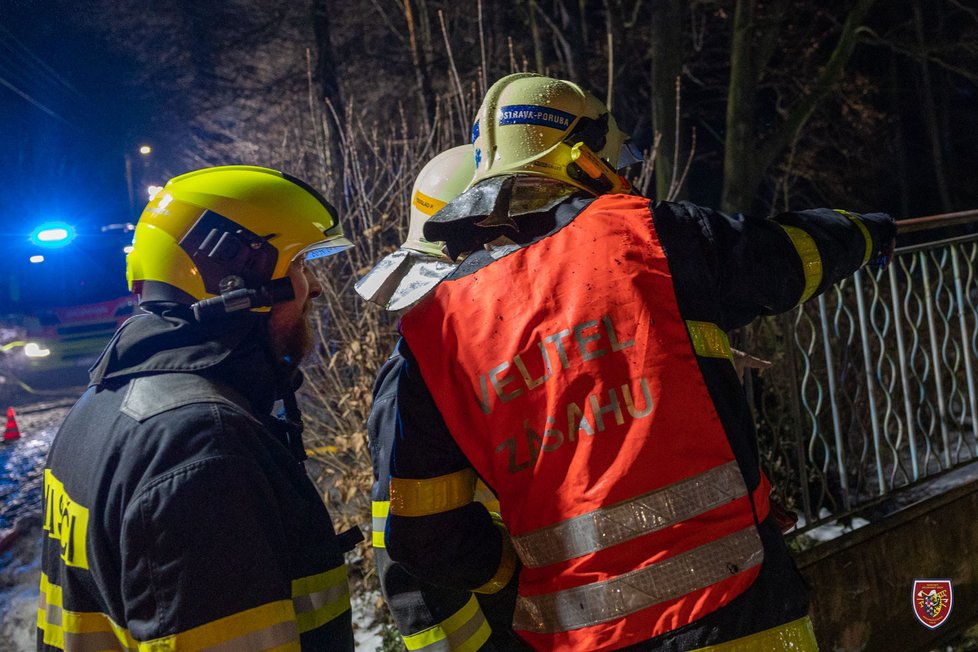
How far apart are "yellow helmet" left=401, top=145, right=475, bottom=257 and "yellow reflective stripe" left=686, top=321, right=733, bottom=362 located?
166cm

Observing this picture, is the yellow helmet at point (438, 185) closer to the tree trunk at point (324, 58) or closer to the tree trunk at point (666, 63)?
the tree trunk at point (666, 63)

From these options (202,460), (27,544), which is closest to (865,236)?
(202,460)

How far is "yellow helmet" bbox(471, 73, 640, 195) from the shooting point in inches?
73.3

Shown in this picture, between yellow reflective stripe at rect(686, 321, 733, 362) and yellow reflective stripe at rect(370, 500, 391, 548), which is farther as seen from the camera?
yellow reflective stripe at rect(370, 500, 391, 548)

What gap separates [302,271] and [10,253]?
13027 mm

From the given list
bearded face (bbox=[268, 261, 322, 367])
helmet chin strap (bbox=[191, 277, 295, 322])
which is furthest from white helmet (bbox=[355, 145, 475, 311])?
helmet chin strap (bbox=[191, 277, 295, 322])

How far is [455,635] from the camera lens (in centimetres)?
202

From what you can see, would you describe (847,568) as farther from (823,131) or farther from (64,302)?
(823,131)

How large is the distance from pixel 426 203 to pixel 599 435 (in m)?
1.93

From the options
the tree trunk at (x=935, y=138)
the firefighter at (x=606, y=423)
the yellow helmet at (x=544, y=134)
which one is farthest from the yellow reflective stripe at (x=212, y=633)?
the tree trunk at (x=935, y=138)

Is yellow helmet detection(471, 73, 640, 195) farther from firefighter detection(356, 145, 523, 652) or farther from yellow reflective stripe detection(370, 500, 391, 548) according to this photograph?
yellow reflective stripe detection(370, 500, 391, 548)

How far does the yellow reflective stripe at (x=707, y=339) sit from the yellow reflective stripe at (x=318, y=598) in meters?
0.94

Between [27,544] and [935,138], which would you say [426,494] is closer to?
[27,544]

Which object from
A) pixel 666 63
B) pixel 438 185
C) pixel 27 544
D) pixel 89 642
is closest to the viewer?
pixel 89 642
